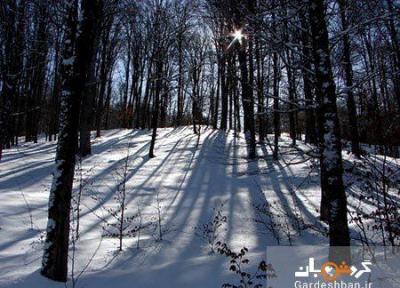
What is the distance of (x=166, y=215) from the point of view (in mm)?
8922

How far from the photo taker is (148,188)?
1190 centimetres

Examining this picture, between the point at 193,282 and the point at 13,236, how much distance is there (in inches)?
162

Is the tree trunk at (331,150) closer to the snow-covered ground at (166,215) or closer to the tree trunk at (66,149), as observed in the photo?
the snow-covered ground at (166,215)

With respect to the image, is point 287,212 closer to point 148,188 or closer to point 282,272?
point 282,272

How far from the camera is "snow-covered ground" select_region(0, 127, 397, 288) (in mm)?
5332

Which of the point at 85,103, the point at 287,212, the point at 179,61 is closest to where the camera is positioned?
the point at 287,212

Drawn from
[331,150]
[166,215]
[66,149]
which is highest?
[331,150]

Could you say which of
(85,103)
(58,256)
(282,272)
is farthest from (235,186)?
(85,103)

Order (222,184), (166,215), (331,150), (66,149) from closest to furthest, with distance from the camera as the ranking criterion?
(331,150), (66,149), (166,215), (222,184)

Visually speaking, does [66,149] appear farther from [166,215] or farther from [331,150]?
[166,215]

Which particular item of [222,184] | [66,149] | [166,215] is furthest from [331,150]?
[222,184]

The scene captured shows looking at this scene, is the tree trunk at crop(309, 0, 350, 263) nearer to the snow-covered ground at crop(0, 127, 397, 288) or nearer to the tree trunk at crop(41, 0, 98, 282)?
the snow-covered ground at crop(0, 127, 397, 288)

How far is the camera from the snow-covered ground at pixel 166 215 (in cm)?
533

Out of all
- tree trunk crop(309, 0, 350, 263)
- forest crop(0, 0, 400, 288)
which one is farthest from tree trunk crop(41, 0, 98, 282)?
tree trunk crop(309, 0, 350, 263)
